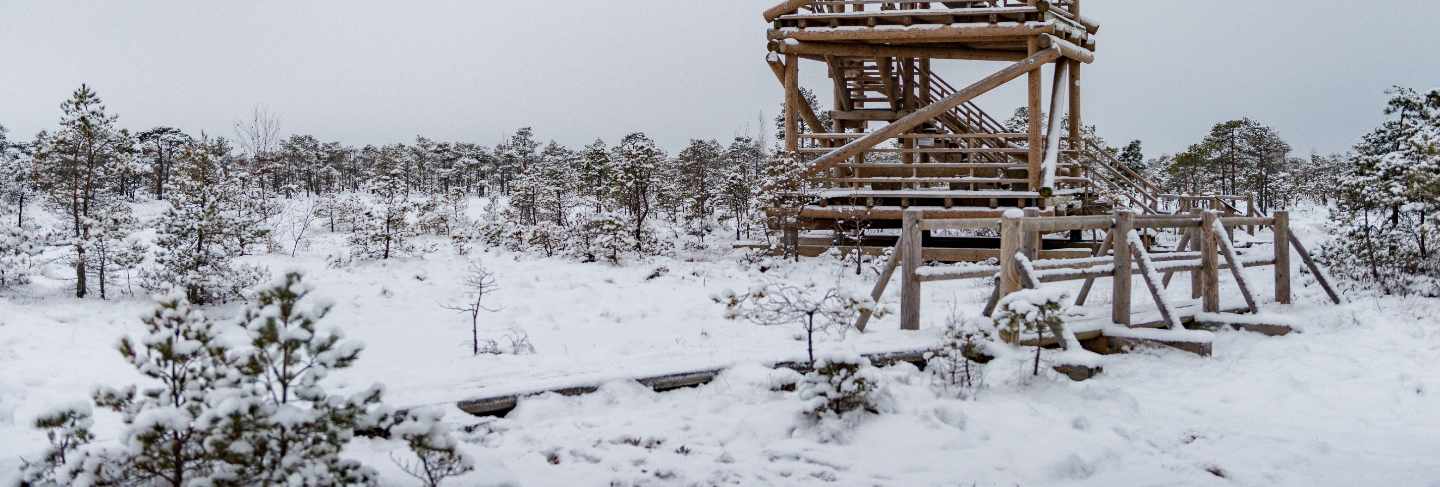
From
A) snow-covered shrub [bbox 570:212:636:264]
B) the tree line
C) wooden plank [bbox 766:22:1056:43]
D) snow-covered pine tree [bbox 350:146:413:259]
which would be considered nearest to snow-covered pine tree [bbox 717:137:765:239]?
the tree line

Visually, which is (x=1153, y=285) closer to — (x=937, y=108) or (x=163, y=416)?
(x=163, y=416)

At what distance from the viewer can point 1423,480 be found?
4219 millimetres

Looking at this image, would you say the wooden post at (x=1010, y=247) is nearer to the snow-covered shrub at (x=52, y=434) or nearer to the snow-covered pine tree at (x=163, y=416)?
the snow-covered pine tree at (x=163, y=416)

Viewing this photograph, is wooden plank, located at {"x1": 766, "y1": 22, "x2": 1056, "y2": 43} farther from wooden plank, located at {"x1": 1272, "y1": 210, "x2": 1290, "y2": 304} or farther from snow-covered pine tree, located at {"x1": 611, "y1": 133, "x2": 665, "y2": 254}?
wooden plank, located at {"x1": 1272, "y1": 210, "x2": 1290, "y2": 304}

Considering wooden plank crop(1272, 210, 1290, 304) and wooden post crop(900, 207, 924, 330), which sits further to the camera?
wooden plank crop(1272, 210, 1290, 304)

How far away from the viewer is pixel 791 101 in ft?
52.1

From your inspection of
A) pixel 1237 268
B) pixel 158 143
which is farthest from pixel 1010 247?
pixel 158 143

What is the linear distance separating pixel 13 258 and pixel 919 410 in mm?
14027

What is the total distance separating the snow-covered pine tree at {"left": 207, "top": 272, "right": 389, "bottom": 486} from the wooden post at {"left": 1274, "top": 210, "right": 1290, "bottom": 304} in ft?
32.9

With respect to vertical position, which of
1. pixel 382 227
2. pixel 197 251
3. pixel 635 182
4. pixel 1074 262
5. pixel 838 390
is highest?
pixel 635 182

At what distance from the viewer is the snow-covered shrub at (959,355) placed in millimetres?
5926

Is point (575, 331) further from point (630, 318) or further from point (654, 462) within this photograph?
point (654, 462)

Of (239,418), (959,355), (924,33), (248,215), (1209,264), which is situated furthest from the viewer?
(924,33)

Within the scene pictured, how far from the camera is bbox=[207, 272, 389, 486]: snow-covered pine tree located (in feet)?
9.59
